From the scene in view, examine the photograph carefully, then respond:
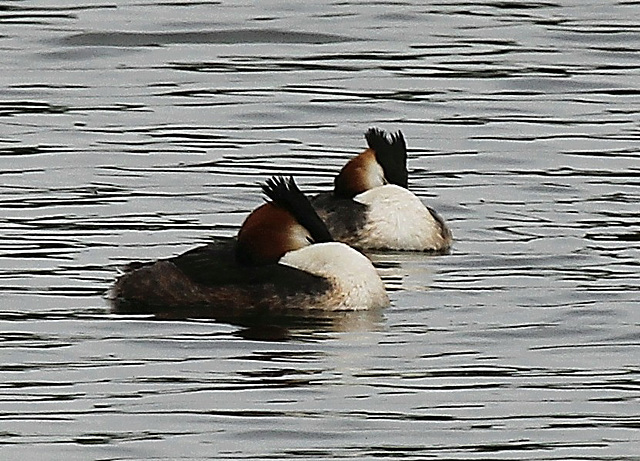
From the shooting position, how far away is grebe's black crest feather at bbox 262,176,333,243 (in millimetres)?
13188

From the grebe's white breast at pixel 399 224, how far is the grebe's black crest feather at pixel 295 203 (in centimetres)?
205

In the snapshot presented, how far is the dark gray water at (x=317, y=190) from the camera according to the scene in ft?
33.9

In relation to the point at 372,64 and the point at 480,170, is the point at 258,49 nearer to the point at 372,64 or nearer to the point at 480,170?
the point at 372,64

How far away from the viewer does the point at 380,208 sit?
52.0ft

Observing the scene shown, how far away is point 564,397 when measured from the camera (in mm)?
10750

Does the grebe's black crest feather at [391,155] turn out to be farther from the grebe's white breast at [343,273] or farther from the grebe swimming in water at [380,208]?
the grebe's white breast at [343,273]

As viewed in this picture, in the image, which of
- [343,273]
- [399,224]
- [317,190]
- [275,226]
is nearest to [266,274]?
[275,226]

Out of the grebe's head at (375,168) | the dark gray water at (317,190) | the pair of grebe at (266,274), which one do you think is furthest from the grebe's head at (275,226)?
the grebe's head at (375,168)

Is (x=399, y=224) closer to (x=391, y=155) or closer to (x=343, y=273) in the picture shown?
(x=391, y=155)

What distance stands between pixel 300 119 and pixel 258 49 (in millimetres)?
4131

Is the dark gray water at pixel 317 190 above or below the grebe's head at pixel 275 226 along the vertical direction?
below

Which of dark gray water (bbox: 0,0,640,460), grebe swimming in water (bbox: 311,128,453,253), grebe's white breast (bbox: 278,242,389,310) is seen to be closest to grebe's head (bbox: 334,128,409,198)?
grebe swimming in water (bbox: 311,128,453,253)

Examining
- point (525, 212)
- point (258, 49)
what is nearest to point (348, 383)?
point (525, 212)

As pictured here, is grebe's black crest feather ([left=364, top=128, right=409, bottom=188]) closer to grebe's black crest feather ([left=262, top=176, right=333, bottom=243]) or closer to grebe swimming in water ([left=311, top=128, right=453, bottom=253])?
grebe swimming in water ([left=311, top=128, right=453, bottom=253])
